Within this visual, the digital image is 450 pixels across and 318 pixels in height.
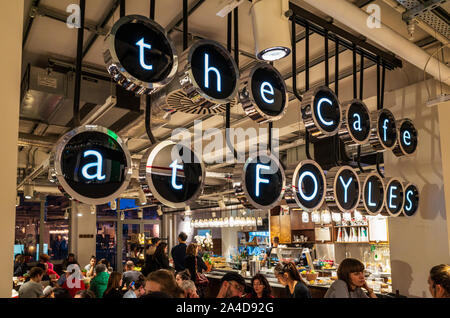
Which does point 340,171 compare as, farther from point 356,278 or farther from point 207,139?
point 207,139

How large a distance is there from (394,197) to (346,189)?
0.85m

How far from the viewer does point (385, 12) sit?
3.44 m

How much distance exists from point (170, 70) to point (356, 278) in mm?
2442

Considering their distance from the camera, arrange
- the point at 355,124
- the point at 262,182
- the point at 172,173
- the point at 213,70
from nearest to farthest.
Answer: the point at 172,173
the point at 213,70
the point at 262,182
the point at 355,124

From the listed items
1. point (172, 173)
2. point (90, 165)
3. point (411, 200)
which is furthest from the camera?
point (411, 200)

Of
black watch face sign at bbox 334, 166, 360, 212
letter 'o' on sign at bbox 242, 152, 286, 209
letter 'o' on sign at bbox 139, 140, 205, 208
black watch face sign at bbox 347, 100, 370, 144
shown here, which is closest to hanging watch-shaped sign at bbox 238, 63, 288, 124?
letter 'o' on sign at bbox 242, 152, 286, 209

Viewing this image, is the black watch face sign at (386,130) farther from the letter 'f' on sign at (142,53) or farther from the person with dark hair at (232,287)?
the letter 'f' on sign at (142,53)

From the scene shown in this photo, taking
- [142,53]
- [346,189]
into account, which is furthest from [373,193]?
[142,53]

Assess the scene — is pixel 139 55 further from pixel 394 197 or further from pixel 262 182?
pixel 394 197

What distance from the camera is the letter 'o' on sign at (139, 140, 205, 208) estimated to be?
5.71ft

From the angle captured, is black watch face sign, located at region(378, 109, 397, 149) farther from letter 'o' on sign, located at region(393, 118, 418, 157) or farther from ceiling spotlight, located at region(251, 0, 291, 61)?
ceiling spotlight, located at region(251, 0, 291, 61)

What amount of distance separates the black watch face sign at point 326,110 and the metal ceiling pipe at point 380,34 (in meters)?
0.54

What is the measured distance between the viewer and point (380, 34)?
3023 mm
